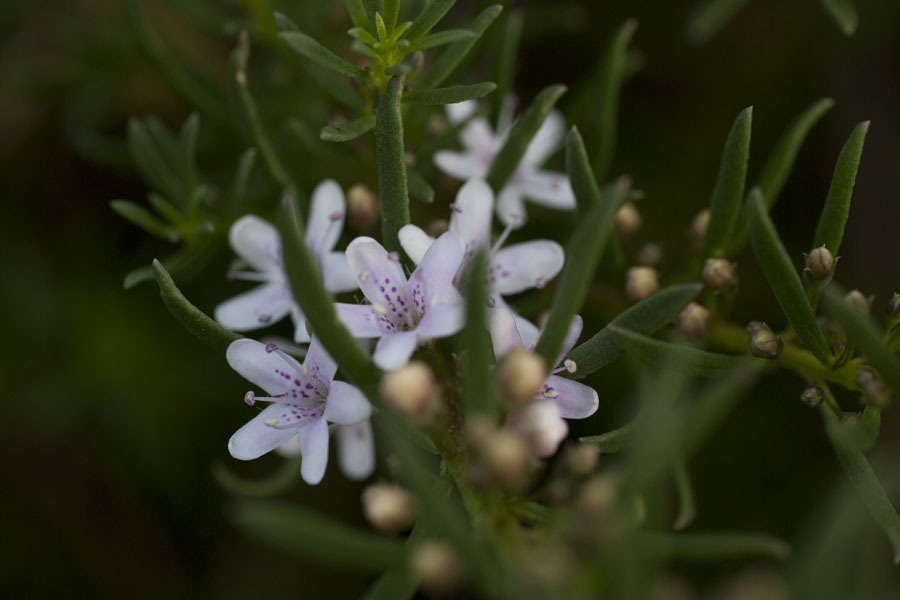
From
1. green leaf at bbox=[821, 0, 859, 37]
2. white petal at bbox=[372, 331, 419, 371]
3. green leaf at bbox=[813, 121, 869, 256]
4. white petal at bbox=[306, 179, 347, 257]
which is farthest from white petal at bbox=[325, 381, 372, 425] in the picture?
green leaf at bbox=[821, 0, 859, 37]

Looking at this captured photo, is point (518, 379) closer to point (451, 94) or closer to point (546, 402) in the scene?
point (546, 402)

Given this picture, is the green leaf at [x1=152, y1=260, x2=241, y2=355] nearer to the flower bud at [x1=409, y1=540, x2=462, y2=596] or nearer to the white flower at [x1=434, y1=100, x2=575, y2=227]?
the flower bud at [x1=409, y1=540, x2=462, y2=596]

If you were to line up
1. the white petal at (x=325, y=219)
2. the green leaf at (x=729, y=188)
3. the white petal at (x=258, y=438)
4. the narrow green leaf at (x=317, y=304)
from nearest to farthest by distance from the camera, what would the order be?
the narrow green leaf at (x=317, y=304) < the white petal at (x=258, y=438) < the green leaf at (x=729, y=188) < the white petal at (x=325, y=219)

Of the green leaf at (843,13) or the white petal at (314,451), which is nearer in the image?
the white petal at (314,451)

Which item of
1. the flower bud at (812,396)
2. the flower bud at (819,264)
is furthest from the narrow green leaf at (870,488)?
the flower bud at (819,264)

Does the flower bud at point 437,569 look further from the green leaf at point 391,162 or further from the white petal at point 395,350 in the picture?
the green leaf at point 391,162

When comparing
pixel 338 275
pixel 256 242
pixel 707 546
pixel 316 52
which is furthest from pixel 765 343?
pixel 256 242
